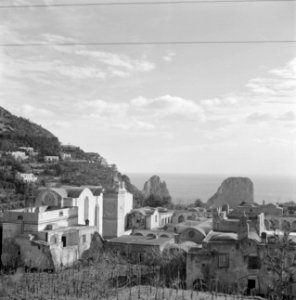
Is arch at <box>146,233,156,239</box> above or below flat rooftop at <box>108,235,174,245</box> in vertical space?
above

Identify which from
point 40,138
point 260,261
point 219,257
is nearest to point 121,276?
point 219,257

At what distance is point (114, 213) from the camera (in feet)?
76.1

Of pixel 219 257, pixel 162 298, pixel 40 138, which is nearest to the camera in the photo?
pixel 162 298

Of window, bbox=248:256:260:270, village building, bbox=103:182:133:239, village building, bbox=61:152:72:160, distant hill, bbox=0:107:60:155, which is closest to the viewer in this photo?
window, bbox=248:256:260:270

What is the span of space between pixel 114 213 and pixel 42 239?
6.43 m

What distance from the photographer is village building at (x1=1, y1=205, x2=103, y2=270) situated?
54.2 ft

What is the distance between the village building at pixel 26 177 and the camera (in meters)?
41.7

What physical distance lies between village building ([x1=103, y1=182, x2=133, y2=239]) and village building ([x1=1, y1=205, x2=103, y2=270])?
12.8 ft

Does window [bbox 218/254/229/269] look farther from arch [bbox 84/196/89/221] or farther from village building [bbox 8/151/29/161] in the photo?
village building [bbox 8/151/29/161]

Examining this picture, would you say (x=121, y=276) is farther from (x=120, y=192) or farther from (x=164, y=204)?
(x=164, y=204)

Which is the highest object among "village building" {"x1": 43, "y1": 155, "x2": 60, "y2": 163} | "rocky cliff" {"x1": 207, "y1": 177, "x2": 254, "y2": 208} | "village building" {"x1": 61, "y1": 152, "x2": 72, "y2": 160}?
"village building" {"x1": 61, "y1": 152, "x2": 72, "y2": 160}

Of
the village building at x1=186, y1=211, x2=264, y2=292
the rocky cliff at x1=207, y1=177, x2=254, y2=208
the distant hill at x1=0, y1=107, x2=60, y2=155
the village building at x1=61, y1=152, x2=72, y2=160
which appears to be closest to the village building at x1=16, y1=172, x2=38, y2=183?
the distant hill at x1=0, y1=107, x2=60, y2=155

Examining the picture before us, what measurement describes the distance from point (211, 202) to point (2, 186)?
23842 mm

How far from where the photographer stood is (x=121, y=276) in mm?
14594
